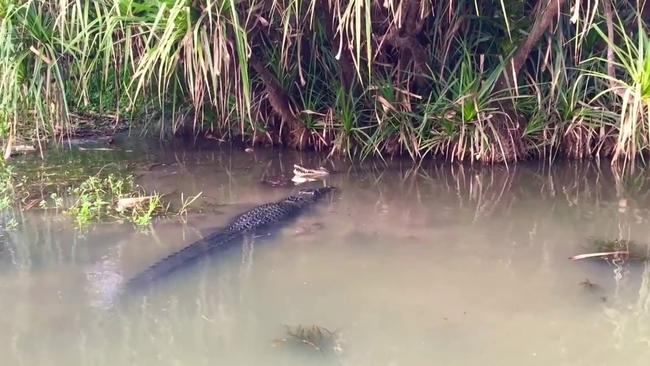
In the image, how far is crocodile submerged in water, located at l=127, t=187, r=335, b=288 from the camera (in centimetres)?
272

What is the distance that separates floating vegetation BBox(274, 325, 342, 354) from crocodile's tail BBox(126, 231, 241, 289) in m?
0.66

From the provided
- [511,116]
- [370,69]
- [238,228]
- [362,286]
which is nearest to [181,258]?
[238,228]

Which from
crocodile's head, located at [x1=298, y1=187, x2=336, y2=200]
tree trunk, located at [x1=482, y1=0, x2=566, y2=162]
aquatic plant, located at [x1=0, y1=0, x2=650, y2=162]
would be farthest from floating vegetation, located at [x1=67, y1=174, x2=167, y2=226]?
tree trunk, located at [x1=482, y1=0, x2=566, y2=162]

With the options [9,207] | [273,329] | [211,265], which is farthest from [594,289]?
[9,207]

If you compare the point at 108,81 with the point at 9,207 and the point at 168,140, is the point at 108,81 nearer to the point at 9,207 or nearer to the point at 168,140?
the point at 168,140

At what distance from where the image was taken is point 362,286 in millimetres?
2623

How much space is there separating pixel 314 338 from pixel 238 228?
1.12 meters

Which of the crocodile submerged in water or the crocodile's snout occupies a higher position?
the crocodile's snout

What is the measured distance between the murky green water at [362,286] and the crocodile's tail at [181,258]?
63 millimetres

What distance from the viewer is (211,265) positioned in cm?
284

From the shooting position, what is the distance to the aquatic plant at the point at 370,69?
3.81 metres

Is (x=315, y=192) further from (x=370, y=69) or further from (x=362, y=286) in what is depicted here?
(x=362, y=286)

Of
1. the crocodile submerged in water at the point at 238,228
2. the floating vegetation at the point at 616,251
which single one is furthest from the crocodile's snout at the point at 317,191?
the floating vegetation at the point at 616,251

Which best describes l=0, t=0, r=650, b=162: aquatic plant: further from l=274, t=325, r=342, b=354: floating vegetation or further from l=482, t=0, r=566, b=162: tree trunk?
l=274, t=325, r=342, b=354: floating vegetation
